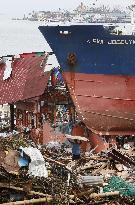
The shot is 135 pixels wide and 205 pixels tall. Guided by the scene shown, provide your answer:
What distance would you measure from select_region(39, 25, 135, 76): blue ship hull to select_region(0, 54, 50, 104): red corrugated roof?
2.34 meters

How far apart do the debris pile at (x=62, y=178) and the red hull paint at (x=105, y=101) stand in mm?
3551

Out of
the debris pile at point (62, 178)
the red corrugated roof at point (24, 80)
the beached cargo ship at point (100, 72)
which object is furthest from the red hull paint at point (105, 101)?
the debris pile at point (62, 178)

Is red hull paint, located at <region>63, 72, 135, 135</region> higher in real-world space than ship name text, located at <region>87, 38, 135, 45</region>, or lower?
lower

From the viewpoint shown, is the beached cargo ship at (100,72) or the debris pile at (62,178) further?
the beached cargo ship at (100,72)

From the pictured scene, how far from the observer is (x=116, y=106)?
1655 centimetres

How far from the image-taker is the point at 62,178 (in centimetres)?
1084

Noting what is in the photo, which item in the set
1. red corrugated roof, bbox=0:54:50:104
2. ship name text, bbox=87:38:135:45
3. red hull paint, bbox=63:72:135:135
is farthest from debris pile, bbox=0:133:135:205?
red corrugated roof, bbox=0:54:50:104

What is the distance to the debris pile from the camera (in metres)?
9.70

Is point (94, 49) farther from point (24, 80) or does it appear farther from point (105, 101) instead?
point (24, 80)

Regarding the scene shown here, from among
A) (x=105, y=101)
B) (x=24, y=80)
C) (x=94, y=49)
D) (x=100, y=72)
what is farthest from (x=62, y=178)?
(x=24, y=80)

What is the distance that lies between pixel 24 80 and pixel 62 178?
31.4ft

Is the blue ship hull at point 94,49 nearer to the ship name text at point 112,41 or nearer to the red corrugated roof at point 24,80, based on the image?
the ship name text at point 112,41

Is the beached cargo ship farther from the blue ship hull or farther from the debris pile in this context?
the debris pile

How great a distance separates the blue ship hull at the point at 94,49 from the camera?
16234 mm
